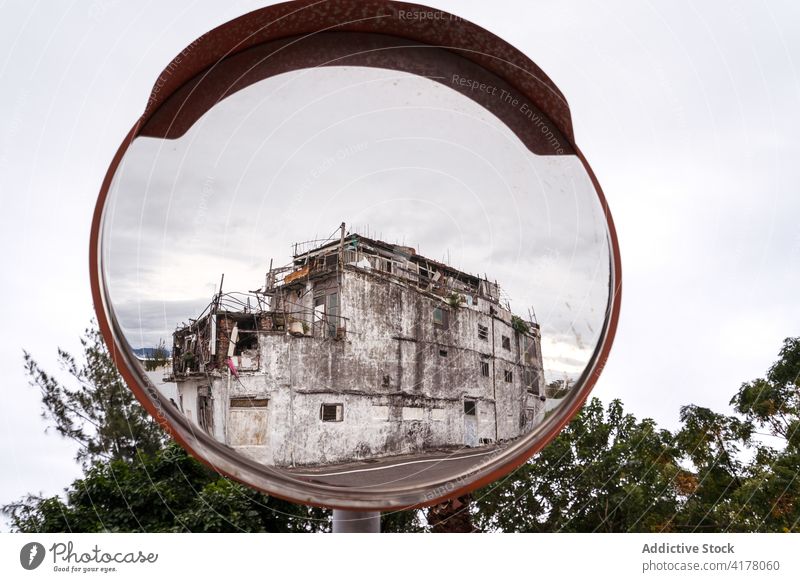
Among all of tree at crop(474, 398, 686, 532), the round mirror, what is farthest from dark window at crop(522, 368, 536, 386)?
tree at crop(474, 398, 686, 532)

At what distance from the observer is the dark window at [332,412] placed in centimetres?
136

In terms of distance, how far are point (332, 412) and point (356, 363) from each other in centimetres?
12

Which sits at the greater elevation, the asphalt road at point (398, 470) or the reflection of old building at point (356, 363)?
the reflection of old building at point (356, 363)

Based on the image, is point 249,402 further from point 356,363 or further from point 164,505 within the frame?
point 164,505

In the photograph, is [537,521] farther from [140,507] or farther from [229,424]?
[229,424]

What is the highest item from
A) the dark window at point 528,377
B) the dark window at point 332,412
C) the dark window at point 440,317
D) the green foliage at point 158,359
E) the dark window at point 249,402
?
the dark window at point 440,317

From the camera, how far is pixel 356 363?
144 centimetres

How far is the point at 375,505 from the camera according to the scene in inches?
43.9

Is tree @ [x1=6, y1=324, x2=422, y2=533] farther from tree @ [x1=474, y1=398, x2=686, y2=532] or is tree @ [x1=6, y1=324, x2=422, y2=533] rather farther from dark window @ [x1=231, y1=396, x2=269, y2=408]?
dark window @ [x1=231, y1=396, x2=269, y2=408]

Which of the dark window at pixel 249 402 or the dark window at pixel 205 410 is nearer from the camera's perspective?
the dark window at pixel 205 410

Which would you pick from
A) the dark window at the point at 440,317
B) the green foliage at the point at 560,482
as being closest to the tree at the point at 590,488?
the green foliage at the point at 560,482

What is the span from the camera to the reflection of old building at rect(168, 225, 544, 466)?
1298 millimetres

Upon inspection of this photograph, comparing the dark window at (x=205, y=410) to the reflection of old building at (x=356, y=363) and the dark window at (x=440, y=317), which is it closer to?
the reflection of old building at (x=356, y=363)

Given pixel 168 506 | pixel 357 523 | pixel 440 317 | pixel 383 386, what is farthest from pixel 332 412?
pixel 168 506
